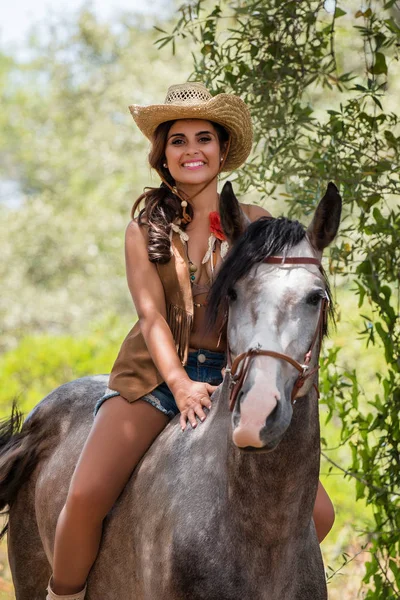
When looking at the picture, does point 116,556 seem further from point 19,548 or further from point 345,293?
point 345,293

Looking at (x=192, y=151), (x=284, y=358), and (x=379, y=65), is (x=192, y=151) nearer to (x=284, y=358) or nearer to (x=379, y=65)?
(x=284, y=358)

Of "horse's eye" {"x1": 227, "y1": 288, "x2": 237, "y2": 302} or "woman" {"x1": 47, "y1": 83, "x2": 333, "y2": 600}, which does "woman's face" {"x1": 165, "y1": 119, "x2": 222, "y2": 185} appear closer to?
"woman" {"x1": 47, "y1": 83, "x2": 333, "y2": 600}

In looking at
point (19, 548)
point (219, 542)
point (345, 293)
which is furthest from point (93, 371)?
point (219, 542)

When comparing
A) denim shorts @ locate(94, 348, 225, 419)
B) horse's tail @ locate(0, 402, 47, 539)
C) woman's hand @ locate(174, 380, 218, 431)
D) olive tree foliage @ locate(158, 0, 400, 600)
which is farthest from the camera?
olive tree foliage @ locate(158, 0, 400, 600)

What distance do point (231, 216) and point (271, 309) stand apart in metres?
0.51

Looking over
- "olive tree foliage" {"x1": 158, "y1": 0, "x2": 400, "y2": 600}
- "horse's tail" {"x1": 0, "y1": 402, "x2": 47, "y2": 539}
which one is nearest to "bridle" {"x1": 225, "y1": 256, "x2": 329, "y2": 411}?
"olive tree foliage" {"x1": 158, "y1": 0, "x2": 400, "y2": 600}

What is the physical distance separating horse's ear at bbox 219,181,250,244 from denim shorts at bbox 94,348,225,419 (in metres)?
0.63

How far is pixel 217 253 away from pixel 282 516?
1.20 metres

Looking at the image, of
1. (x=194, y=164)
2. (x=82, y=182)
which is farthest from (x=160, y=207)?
(x=82, y=182)

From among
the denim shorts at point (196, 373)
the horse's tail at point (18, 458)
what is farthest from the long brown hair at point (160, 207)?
the horse's tail at point (18, 458)

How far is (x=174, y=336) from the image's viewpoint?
3.66m

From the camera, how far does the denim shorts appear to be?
3.65 meters

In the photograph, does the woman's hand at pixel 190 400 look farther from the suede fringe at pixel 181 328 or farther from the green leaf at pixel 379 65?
the green leaf at pixel 379 65

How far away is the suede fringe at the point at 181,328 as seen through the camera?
3625 mm
